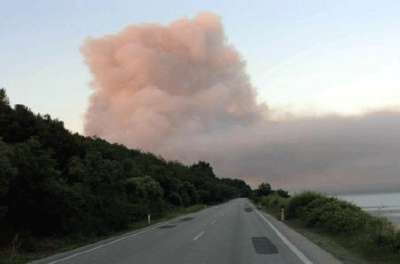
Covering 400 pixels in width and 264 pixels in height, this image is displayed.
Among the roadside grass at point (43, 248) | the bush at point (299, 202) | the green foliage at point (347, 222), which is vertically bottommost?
the roadside grass at point (43, 248)

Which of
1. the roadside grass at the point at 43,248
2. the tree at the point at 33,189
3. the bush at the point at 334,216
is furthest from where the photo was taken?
the bush at the point at 334,216

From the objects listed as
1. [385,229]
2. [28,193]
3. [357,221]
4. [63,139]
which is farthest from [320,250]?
[63,139]

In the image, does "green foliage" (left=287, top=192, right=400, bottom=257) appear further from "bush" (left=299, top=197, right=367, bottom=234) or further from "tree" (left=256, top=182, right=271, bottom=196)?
"tree" (left=256, top=182, right=271, bottom=196)

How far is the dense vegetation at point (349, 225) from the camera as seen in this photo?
16.5 m

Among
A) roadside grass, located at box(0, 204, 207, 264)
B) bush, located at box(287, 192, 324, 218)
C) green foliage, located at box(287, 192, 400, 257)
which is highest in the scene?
bush, located at box(287, 192, 324, 218)

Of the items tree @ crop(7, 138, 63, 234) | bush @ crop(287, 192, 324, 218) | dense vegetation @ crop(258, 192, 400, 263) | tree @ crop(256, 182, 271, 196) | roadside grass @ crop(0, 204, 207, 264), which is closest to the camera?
dense vegetation @ crop(258, 192, 400, 263)

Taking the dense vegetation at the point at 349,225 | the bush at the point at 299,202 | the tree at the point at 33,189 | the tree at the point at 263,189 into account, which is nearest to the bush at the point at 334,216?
the dense vegetation at the point at 349,225

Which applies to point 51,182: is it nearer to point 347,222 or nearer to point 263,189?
point 347,222

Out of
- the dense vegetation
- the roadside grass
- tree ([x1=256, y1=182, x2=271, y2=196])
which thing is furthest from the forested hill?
tree ([x1=256, y1=182, x2=271, y2=196])

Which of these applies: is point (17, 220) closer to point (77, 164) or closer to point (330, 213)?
point (77, 164)

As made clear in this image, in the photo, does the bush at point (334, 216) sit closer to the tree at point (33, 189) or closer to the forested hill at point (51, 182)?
the forested hill at point (51, 182)

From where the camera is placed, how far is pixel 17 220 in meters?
24.9

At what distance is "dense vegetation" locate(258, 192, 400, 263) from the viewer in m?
16.5

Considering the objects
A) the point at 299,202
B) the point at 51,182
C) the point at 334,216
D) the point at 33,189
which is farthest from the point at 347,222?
the point at 299,202
